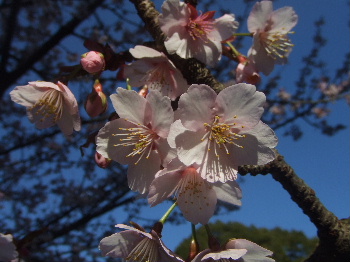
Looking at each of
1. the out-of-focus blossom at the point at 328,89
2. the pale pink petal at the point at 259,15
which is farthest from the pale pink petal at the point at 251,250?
the out-of-focus blossom at the point at 328,89

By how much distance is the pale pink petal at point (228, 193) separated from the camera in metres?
1.16

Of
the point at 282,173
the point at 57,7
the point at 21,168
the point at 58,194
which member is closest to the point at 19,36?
the point at 57,7

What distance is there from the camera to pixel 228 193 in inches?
47.1

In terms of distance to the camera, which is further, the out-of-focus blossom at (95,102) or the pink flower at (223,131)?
the out-of-focus blossom at (95,102)

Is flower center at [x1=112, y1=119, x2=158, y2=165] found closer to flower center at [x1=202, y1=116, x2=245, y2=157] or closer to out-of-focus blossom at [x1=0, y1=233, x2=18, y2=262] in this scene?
flower center at [x1=202, y1=116, x2=245, y2=157]

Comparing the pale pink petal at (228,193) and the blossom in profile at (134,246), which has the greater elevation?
the pale pink petal at (228,193)

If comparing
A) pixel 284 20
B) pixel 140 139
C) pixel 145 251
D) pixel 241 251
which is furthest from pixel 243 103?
pixel 284 20

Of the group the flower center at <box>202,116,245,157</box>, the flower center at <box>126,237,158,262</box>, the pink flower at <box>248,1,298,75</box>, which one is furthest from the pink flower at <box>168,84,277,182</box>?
the pink flower at <box>248,1,298,75</box>

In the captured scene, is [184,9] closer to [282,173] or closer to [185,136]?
[185,136]

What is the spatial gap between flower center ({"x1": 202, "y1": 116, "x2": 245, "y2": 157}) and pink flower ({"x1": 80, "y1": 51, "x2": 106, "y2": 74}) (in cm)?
45

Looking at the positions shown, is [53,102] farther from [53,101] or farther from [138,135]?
[138,135]

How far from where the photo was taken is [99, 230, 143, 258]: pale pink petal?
122 cm

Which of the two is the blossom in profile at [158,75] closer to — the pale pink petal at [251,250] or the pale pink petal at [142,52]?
the pale pink petal at [142,52]

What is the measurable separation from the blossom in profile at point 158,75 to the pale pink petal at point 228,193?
1.32ft
